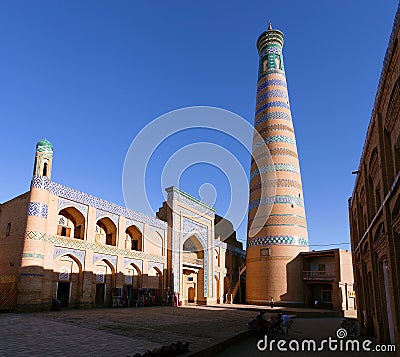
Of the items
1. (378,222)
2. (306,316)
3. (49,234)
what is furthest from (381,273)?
(49,234)

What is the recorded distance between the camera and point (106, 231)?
19812mm

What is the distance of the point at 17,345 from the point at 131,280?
13.4 metres

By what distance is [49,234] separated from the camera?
50.6ft

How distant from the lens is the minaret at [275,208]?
A: 22891 millimetres

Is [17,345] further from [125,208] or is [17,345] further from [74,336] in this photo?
[125,208]

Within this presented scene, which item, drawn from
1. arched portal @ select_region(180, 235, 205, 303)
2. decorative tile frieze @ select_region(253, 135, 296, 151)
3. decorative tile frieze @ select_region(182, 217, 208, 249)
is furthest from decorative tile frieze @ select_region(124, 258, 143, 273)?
decorative tile frieze @ select_region(253, 135, 296, 151)

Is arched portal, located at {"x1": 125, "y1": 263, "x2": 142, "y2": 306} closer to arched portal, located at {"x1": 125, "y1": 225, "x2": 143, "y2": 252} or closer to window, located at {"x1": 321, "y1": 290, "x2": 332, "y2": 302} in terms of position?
arched portal, located at {"x1": 125, "y1": 225, "x2": 143, "y2": 252}

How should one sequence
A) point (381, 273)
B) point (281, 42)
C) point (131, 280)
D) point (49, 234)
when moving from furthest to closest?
point (281, 42)
point (131, 280)
point (49, 234)
point (381, 273)

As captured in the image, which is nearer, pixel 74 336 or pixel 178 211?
pixel 74 336

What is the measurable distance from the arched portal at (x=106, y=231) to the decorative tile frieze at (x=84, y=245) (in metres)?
0.73

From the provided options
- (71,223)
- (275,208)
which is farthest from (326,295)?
(71,223)

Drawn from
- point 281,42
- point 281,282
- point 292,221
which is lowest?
point 281,282

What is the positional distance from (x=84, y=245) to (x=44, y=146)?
472 cm

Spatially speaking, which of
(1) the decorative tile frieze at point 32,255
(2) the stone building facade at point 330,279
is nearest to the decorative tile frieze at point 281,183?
(2) the stone building facade at point 330,279
